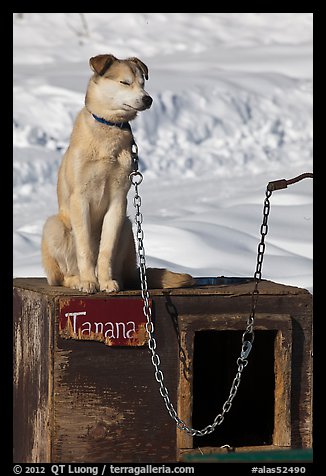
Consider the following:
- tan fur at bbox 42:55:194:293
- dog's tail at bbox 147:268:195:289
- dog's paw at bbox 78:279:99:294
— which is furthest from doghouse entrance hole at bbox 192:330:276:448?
dog's paw at bbox 78:279:99:294

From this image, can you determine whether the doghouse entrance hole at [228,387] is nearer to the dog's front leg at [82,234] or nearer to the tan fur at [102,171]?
the tan fur at [102,171]

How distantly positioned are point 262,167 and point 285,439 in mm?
6845

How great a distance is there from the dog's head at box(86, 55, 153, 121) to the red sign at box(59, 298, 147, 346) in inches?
30.7

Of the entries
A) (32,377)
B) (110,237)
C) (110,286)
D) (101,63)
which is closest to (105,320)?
(110,286)

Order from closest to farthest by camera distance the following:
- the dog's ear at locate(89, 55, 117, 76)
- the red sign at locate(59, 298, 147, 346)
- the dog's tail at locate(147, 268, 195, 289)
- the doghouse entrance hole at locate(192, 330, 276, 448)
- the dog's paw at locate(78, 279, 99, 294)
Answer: the red sign at locate(59, 298, 147, 346)
the dog's paw at locate(78, 279, 99, 294)
the dog's ear at locate(89, 55, 117, 76)
the dog's tail at locate(147, 268, 195, 289)
the doghouse entrance hole at locate(192, 330, 276, 448)

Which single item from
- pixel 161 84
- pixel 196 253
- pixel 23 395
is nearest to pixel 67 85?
pixel 161 84

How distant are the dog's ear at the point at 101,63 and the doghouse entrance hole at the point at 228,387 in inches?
57.8

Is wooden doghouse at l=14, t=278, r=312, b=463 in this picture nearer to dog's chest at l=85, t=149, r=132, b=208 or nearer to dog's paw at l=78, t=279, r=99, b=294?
dog's paw at l=78, t=279, r=99, b=294

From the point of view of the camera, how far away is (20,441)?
427cm

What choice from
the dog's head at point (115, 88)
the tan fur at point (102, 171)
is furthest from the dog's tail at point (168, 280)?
the dog's head at point (115, 88)

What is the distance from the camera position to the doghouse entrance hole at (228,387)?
4621 mm

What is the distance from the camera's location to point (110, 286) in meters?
3.88

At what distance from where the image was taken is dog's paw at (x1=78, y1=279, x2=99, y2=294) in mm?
3846

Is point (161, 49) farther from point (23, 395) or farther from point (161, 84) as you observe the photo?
point (23, 395)
